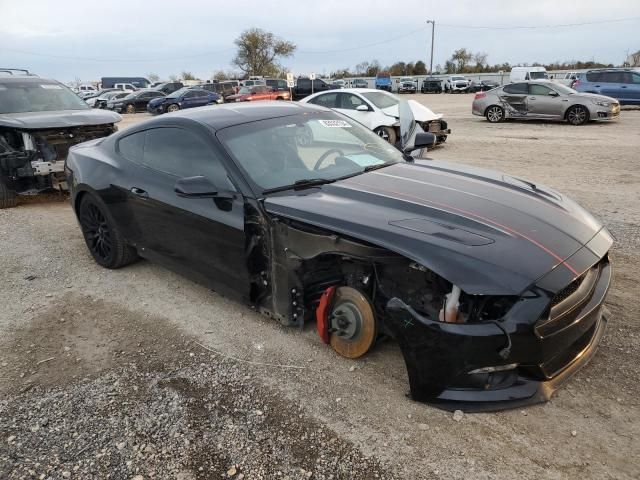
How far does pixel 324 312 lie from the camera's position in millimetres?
3115

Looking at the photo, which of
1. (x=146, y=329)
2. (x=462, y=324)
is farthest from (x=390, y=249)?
(x=146, y=329)

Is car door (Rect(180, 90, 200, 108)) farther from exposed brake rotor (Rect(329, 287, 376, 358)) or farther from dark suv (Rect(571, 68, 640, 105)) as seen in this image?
exposed brake rotor (Rect(329, 287, 376, 358))

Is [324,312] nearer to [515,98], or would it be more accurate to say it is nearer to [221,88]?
[515,98]

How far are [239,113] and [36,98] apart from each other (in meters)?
5.96

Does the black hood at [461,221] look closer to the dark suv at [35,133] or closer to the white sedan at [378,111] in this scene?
the dark suv at [35,133]

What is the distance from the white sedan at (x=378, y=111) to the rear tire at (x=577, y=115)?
20.2 ft

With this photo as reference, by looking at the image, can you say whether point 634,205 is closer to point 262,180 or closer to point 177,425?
point 262,180

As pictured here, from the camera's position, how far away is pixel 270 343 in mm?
3359

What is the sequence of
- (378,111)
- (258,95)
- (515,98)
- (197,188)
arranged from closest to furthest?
(197,188) < (378,111) < (515,98) < (258,95)

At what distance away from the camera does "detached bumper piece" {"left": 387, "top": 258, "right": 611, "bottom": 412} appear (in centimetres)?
228

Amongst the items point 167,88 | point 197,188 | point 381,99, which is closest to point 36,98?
point 197,188

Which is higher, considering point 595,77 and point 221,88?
point 595,77

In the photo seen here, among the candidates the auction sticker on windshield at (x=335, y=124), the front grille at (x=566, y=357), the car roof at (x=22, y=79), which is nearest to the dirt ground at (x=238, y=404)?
the front grille at (x=566, y=357)

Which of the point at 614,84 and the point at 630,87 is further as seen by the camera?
the point at 614,84
